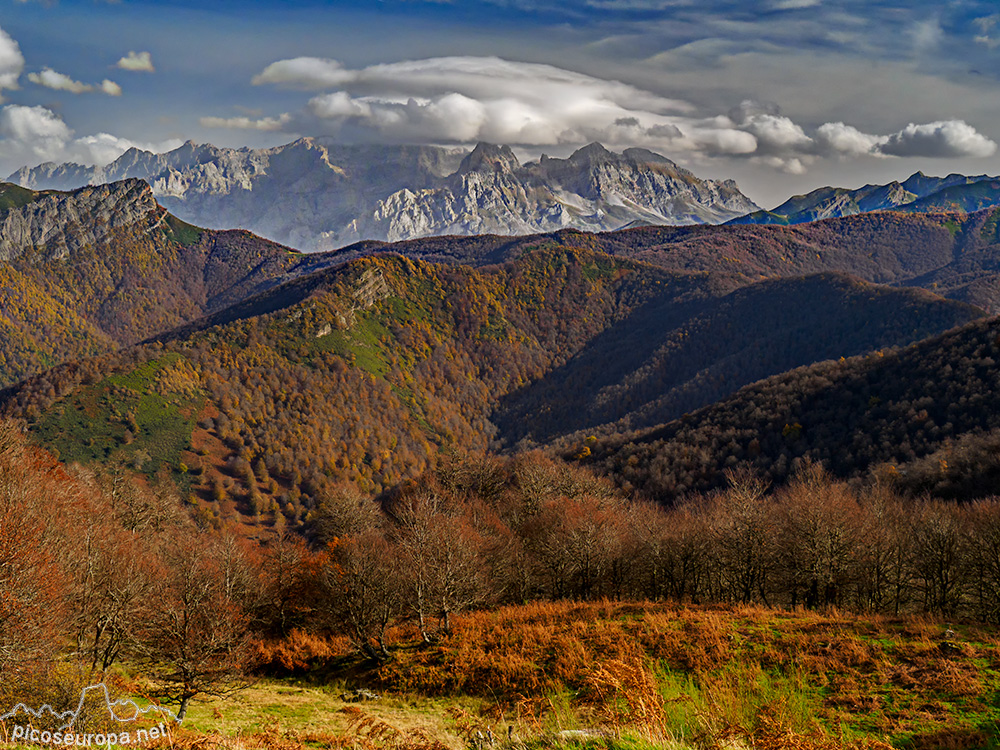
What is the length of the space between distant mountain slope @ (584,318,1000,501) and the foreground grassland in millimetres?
63659

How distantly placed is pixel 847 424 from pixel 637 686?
12229cm

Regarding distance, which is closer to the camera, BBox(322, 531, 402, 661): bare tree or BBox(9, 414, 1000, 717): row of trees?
BBox(9, 414, 1000, 717): row of trees

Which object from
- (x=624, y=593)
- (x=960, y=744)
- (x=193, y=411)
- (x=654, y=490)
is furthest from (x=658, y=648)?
(x=193, y=411)

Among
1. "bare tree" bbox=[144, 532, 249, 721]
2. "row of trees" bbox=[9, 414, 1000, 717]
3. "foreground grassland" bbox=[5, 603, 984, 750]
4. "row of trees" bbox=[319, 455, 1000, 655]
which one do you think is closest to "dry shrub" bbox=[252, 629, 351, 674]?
"foreground grassland" bbox=[5, 603, 984, 750]

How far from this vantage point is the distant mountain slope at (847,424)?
96.8 m

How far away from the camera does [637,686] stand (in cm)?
1131

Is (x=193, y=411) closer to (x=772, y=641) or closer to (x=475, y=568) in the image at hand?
(x=475, y=568)

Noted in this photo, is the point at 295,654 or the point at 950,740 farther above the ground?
the point at 950,740

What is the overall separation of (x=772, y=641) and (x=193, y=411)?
19660cm

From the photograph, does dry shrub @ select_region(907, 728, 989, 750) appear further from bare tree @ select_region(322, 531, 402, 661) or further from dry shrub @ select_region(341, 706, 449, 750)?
bare tree @ select_region(322, 531, 402, 661)

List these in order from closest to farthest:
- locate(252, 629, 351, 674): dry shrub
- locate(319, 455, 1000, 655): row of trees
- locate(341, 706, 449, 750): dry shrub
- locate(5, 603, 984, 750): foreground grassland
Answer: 1. locate(5, 603, 984, 750): foreground grassland
2. locate(341, 706, 449, 750): dry shrub
3. locate(252, 629, 351, 674): dry shrub
4. locate(319, 455, 1000, 655): row of trees

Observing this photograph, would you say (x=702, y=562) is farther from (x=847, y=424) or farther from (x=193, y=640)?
(x=847, y=424)

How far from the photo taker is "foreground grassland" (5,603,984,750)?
9.87 meters

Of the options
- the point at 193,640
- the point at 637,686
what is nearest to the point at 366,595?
the point at 193,640
